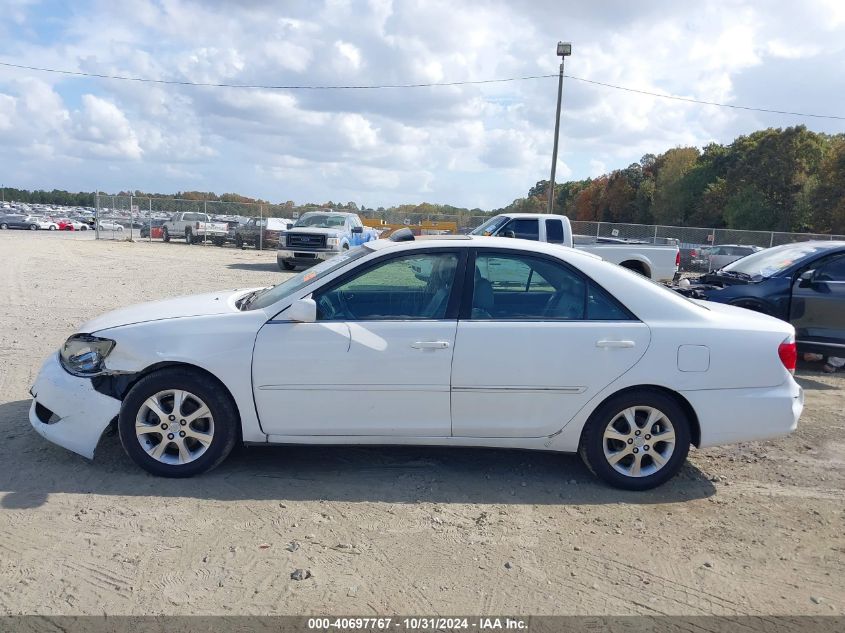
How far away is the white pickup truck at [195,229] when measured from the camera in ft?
114

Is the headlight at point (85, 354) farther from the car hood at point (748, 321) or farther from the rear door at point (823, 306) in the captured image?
the rear door at point (823, 306)

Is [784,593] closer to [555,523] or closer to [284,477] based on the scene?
[555,523]

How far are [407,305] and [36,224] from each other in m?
59.1

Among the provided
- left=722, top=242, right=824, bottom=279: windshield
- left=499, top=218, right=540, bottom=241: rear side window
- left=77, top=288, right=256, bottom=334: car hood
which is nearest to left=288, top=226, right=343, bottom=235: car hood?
left=499, top=218, right=540, bottom=241: rear side window

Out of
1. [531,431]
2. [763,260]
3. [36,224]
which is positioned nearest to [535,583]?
[531,431]

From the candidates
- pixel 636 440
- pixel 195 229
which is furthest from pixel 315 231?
pixel 636 440

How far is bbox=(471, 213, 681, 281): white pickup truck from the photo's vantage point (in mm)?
14195

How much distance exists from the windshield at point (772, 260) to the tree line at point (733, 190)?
2695cm

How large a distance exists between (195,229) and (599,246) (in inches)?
997

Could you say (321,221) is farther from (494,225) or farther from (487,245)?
(487,245)

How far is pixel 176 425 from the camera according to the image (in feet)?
14.5

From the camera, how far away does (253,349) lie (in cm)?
439

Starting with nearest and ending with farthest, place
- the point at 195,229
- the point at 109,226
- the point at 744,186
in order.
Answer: the point at 195,229
the point at 109,226
the point at 744,186

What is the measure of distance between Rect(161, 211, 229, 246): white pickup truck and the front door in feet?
105
